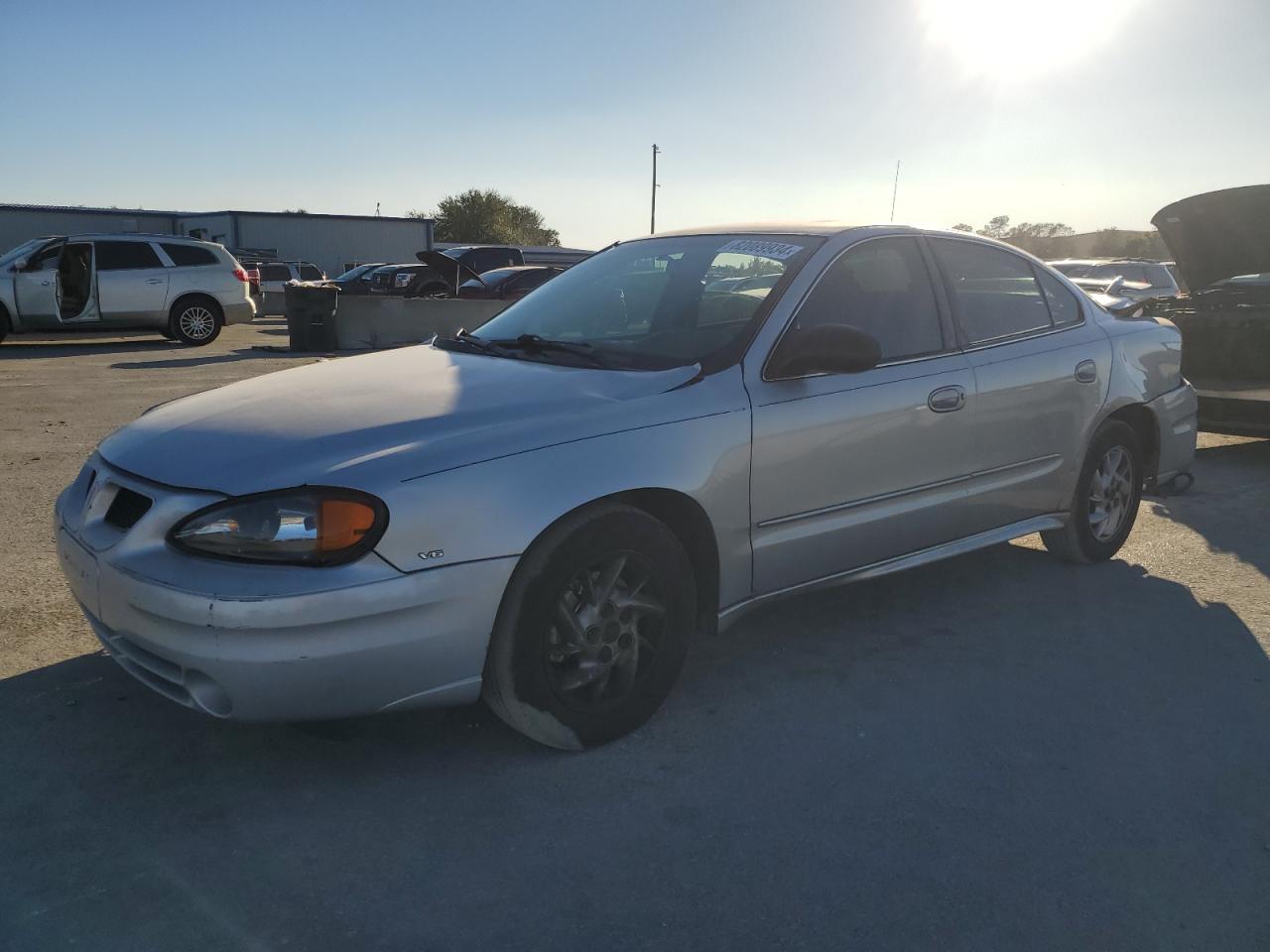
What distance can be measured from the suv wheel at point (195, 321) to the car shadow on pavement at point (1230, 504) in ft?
46.8

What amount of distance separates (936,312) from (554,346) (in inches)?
60.9

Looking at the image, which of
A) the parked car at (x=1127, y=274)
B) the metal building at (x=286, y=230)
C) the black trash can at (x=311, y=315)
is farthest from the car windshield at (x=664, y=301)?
the metal building at (x=286, y=230)

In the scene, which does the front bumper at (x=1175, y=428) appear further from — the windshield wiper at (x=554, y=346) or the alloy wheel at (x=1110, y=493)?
the windshield wiper at (x=554, y=346)

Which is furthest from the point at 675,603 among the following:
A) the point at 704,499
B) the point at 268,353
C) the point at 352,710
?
the point at 268,353

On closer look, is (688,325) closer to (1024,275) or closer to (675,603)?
Result: (675,603)

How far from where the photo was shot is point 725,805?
9.34 feet

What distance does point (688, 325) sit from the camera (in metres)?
3.79

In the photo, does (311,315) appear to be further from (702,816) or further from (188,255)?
(702,816)

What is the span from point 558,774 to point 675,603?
622mm

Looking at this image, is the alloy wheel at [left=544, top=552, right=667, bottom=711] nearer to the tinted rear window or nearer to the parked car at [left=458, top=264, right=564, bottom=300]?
the parked car at [left=458, top=264, right=564, bottom=300]

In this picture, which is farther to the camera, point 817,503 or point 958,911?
point 817,503

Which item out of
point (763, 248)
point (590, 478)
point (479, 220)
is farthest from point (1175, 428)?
point (479, 220)

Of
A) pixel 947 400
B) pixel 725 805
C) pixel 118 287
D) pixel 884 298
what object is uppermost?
pixel 884 298

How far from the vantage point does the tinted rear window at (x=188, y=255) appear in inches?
642
